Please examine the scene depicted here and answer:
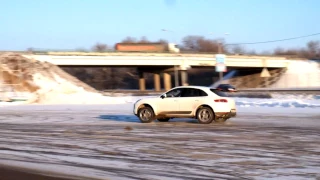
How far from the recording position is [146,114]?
816 inches

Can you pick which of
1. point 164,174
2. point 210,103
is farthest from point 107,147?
point 210,103

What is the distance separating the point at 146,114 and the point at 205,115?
9.28 ft

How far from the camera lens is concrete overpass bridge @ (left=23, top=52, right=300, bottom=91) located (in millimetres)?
75812

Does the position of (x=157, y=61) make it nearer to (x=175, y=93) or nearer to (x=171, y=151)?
(x=175, y=93)

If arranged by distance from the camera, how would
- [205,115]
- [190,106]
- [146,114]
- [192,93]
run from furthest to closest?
[146,114] < [192,93] < [190,106] < [205,115]

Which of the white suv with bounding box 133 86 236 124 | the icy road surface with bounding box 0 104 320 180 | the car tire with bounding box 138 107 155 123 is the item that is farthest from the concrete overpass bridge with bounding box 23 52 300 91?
the icy road surface with bounding box 0 104 320 180

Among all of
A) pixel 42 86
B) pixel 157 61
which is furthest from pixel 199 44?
pixel 42 86

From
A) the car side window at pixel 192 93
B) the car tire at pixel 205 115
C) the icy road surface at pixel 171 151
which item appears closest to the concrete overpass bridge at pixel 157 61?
the car side window at pixel 192 93

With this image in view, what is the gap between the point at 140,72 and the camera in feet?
319

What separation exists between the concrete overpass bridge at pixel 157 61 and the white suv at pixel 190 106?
50.6 m

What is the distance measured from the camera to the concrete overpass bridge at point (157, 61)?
7581 centimetres

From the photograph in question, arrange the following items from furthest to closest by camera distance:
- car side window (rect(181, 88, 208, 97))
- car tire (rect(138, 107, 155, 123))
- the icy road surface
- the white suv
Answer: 1. car tire (rect(138, 107, 155, 123))
2. car side window (rect(181, 88, 208, 97))
3. the white suv
4. the icy road surface

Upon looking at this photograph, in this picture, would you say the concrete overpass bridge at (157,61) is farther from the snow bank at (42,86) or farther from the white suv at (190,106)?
the white suv at (190,106)

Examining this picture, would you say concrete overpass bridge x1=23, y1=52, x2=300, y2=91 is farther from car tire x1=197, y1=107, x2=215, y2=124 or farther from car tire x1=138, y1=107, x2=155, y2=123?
car tire x1=197, y1=107, x2=215, y2=124
